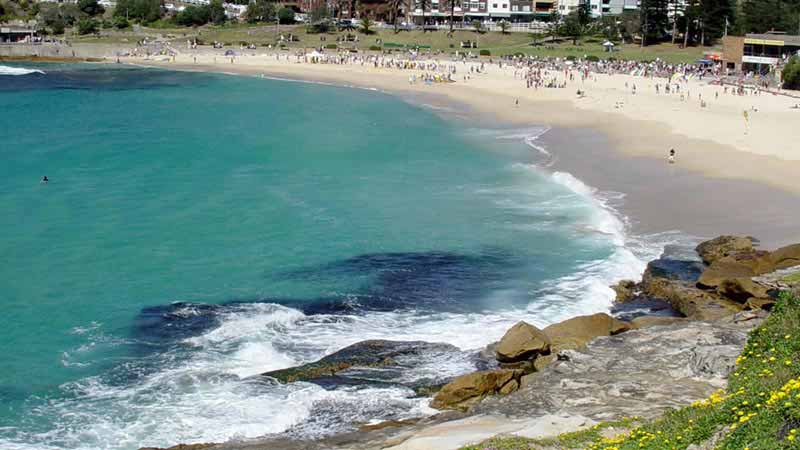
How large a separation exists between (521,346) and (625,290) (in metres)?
7.71

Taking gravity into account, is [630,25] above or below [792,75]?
above

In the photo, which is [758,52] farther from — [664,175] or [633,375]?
[633,375]

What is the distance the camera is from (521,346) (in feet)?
81.3

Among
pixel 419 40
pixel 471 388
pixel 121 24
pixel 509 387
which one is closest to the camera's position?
pixel 471 388

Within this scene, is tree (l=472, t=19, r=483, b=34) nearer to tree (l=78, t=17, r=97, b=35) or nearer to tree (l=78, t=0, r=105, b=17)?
tree (l=78, t=17, r=97, b=35)

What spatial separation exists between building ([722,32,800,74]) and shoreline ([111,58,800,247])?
2267 cm

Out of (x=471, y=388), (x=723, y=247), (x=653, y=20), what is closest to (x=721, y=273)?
(x=723, y=247)

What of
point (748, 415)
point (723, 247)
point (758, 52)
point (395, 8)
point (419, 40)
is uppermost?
point (395, 8)

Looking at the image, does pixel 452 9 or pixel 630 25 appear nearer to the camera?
pixel 630 25

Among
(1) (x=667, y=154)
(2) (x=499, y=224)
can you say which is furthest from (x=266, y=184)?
(1) (x=667, y=154)

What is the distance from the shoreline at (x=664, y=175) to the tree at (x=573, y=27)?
2045 inches

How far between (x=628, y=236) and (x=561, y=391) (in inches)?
692

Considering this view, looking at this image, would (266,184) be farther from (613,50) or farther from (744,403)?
(613,50)

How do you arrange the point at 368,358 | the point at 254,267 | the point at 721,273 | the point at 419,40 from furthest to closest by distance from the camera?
the point at 419,40 < the point at 254,267 < the point at 721,273 < the point at 368,358
